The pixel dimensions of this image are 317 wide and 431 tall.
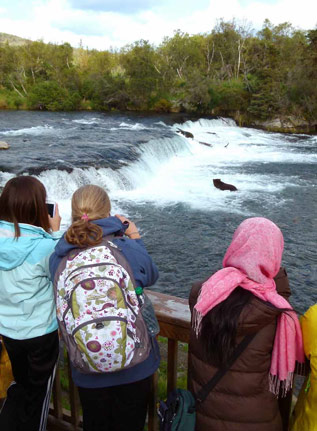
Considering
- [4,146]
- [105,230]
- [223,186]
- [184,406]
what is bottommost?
[223,186]

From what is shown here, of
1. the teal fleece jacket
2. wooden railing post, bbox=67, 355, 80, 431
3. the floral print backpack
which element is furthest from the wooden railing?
the teal fleece jacket

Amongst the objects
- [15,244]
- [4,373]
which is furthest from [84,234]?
[4,373]

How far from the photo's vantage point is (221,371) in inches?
65.6

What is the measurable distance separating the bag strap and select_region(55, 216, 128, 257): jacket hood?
0.75 meters

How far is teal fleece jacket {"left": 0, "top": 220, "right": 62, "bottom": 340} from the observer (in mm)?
1992

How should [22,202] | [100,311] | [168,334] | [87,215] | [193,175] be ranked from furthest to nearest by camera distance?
[193,175] < [22,202] < [168,334] < [87,215] < [100,311]

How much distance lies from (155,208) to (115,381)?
9.41 meters

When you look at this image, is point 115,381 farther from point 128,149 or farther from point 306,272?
point 128,149

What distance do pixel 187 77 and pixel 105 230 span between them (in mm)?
40185

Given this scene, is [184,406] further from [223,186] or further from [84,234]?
[223,186]

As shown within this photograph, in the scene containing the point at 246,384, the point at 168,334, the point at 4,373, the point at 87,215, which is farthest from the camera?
the point at 4,373

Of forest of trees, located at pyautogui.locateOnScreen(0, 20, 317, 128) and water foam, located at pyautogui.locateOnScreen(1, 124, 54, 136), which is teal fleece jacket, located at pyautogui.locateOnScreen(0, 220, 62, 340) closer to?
water foam, located at pyautogui.locateOnScreen(1, 124, 54, 136)

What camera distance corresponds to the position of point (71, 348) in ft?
5.22

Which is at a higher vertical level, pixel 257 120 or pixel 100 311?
pixel 100 311
